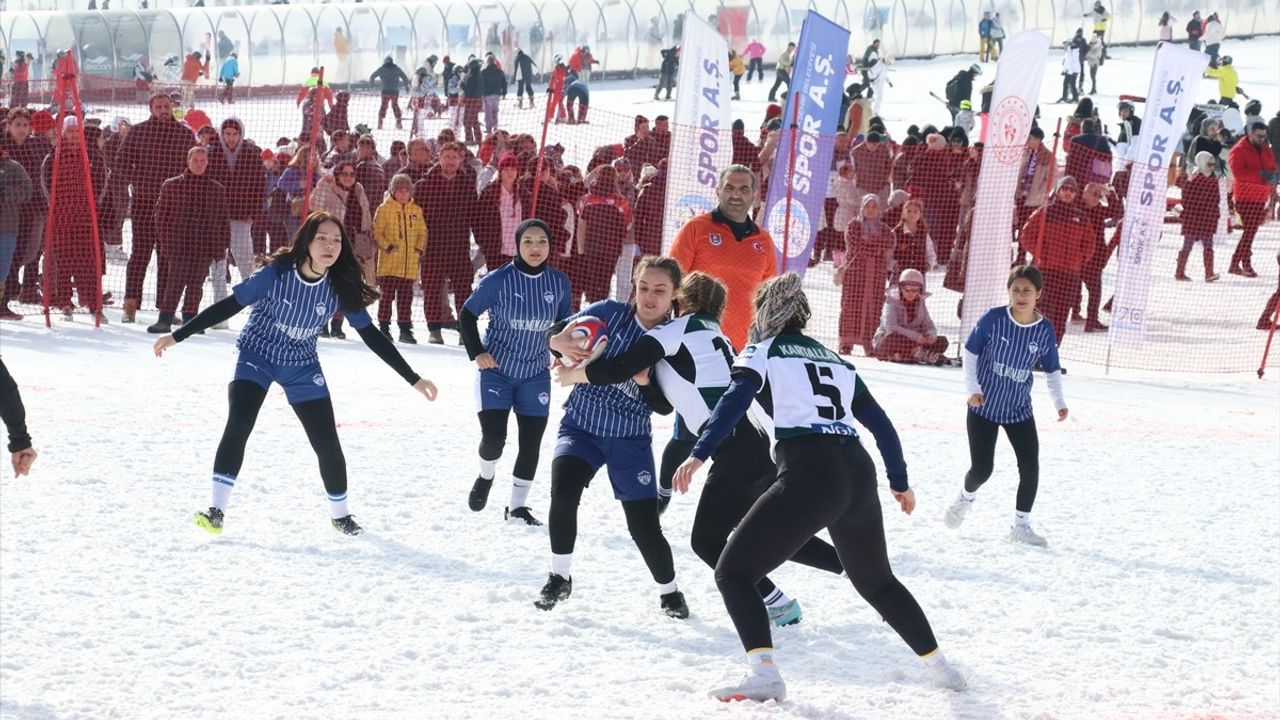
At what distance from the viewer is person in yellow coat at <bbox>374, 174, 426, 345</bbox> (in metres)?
12.9

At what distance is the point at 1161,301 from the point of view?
674 inches

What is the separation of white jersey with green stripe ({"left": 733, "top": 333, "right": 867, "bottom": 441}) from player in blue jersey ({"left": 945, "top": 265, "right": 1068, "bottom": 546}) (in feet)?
8.03

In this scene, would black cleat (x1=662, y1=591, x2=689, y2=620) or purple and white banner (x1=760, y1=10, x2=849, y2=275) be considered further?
purple and white banner (x1=760, y1=10, x2=849, y2=275)

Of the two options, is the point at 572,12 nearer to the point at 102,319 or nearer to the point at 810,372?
the point at 102,319

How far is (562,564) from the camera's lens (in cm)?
617

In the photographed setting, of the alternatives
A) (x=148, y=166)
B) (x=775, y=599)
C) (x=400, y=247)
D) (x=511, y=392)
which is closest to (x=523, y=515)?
(x=511, y=392)

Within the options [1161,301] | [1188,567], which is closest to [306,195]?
[1188,567]

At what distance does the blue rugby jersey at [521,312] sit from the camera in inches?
291

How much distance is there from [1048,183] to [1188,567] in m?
7.42

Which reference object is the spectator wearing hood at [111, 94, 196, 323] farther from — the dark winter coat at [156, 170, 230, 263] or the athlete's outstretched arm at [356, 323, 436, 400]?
the athlete's outstretched arm at [356, 323, 436, 400]

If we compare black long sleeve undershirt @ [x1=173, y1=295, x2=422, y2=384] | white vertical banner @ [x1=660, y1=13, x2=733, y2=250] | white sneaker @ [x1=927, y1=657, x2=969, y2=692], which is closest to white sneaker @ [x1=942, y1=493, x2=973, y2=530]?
white sneaker @ [x1=927, y1=657, x2=969, y2=692]

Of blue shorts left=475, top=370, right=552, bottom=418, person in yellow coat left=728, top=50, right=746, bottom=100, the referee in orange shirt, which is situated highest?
person in yellow coat left=728, top=50, right=746, bottom=100

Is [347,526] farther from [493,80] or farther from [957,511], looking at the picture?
[493,80]

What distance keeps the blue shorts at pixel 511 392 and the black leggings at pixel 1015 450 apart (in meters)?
2.08
